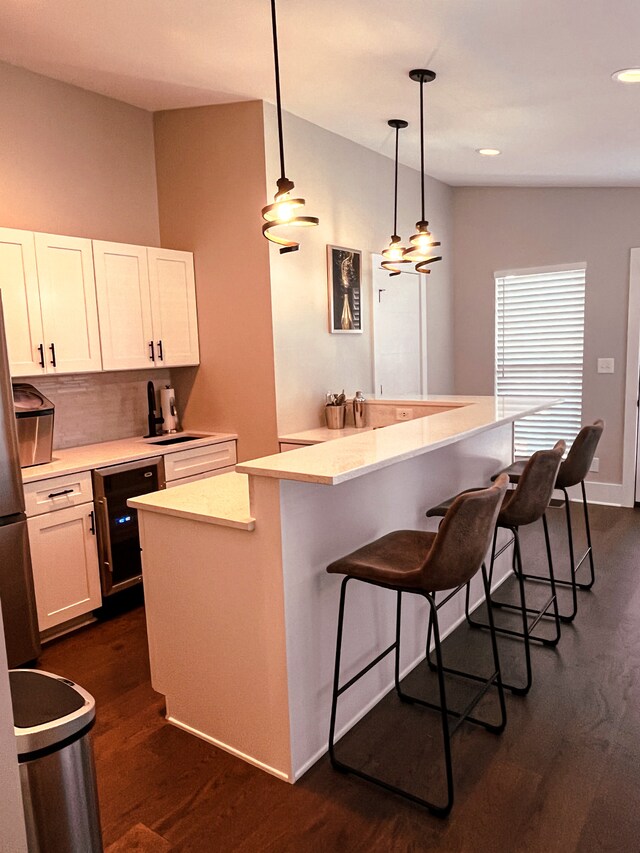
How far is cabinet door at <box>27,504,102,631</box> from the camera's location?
3074 mm

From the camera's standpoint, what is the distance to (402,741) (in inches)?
89.8

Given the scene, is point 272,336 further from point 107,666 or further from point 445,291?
point 445,291

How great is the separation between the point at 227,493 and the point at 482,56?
2214 mm

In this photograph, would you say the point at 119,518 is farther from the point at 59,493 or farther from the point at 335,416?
the point at 335,416

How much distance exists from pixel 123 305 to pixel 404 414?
1924 millimetres

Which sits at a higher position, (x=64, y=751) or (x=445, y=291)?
(x=445, y=291)

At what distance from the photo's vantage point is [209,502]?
2.30m

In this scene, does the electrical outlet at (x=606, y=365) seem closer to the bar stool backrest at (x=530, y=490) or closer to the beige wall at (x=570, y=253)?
the beige wall at (x=570, y=253)

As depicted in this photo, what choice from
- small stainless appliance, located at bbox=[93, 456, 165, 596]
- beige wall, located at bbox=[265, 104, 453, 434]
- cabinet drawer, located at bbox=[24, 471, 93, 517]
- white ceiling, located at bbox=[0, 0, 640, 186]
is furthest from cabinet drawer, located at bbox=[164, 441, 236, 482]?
white ceiling, located at bbox=[0, 0, 640, 186]

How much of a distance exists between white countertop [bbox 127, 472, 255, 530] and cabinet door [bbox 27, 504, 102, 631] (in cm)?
98

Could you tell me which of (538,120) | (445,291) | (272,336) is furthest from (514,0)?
(445,291)

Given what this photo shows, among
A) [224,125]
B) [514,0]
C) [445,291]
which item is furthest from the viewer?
[445,291]

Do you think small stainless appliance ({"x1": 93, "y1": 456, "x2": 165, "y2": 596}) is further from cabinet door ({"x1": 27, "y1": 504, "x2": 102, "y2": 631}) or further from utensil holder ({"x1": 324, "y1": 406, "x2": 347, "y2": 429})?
utensil holder ({"x1": 324, "y1": 406, "x2": 347, "y2": 429})

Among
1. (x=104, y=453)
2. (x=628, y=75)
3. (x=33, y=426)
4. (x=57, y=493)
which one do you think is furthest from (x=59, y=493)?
(x=628, y=75)
